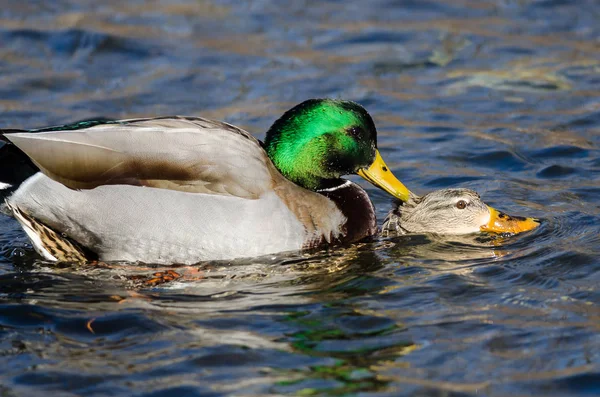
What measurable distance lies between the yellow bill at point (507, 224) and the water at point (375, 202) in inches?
4.8

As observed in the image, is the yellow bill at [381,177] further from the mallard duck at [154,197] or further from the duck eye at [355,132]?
the mallard duck at [154,197]

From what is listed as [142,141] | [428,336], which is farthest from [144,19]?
[428,336]

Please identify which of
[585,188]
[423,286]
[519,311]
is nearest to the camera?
[519,311]

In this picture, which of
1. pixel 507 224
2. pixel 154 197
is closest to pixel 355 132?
pixel 507 224

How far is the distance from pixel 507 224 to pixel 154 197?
2495 millimetres

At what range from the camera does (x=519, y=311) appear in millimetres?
5750

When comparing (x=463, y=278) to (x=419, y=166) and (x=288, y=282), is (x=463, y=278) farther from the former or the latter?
(x=419, y=166)

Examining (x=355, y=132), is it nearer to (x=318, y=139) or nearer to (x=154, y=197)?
(x=318, y=139)

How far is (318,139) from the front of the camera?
6.86 m

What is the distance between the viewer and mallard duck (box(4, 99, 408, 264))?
636 centimetres

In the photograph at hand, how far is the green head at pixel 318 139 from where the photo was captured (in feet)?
22.4

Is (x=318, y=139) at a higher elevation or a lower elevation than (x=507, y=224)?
higher

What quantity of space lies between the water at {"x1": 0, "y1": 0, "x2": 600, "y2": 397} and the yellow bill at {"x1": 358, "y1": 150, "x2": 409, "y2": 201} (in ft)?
1.17

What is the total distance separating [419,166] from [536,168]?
996mm
